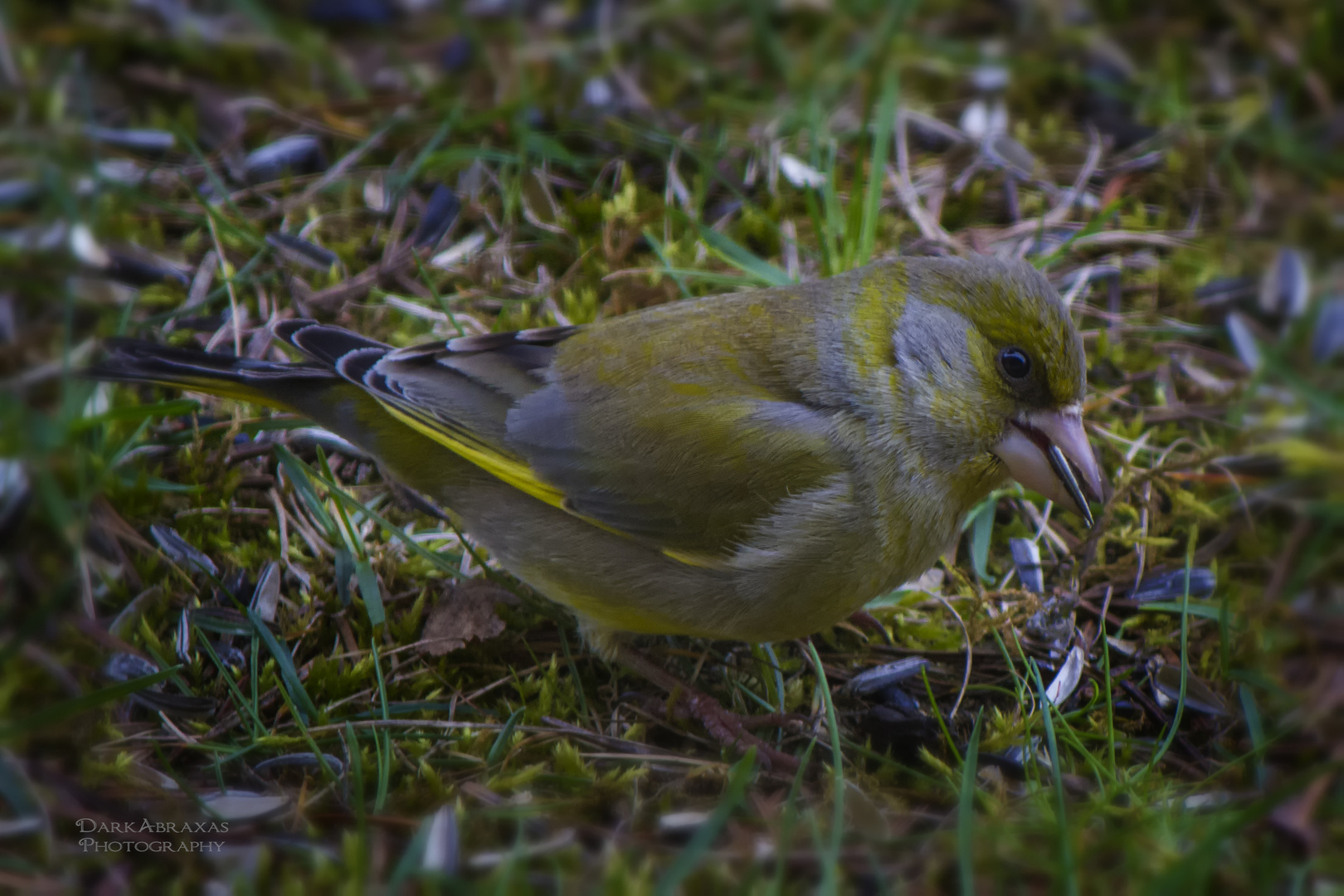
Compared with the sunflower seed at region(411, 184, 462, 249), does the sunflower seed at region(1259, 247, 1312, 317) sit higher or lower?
lower

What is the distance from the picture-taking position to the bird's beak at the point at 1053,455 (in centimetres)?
325

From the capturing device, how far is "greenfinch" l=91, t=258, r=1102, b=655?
3230mm

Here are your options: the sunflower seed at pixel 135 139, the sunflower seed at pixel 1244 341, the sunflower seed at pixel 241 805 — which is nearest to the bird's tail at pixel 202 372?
the sunflower seed at pixel 241 805

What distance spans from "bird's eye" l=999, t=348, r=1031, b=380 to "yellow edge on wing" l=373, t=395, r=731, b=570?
1101 mm

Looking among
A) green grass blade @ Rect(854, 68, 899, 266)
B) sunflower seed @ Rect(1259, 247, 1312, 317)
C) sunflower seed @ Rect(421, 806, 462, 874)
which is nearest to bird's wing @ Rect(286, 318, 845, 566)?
sunflower seed @ Rect(421, 806, 462, 874)

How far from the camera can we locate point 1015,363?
10.7ft

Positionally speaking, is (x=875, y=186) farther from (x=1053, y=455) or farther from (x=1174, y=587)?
(x=1174, y=587)

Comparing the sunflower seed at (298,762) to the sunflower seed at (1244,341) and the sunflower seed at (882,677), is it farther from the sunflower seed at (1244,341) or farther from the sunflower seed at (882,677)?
the sunflower seed at (1244,341)

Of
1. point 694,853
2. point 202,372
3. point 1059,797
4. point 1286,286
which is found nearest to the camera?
point 694,853

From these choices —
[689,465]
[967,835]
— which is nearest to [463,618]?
[689,465]

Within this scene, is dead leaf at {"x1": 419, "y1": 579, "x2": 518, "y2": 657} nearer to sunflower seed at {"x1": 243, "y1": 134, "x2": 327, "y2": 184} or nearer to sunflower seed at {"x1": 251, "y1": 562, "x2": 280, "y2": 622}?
sunflower seed at {"x1": 251, "y1": 562, "x2": 280, "y2": 622}

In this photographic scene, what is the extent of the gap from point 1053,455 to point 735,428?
94 centimetres

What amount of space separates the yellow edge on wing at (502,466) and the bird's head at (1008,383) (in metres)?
0.89

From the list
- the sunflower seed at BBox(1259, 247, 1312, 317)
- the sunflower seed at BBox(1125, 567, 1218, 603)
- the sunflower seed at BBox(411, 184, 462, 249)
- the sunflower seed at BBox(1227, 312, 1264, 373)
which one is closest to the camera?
the sunflower seed at BBox(1125, 567, 1218, 603)
